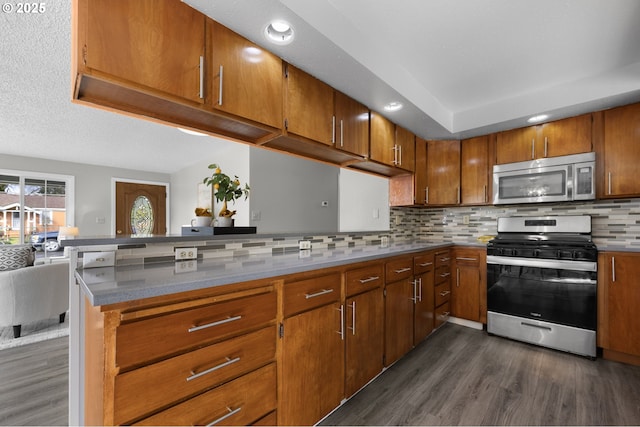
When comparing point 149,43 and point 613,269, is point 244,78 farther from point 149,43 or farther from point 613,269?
point 613,269

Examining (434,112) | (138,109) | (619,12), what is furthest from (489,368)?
(138,109)

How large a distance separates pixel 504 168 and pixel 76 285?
147 inches

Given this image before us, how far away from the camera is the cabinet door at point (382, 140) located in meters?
2.58

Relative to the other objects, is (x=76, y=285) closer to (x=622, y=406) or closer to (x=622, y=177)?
(x=622, y=406)

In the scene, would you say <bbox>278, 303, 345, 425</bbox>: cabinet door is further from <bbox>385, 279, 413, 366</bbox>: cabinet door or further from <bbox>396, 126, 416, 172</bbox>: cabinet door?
<bbox>396, 126, 416, 172</bbox>: cabinet door

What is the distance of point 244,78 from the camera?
5.17 feet

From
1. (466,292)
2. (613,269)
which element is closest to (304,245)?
(466,292)

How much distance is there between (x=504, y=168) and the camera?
3.05 m

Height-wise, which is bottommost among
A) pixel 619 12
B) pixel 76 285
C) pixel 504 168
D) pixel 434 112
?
pixel 76 285

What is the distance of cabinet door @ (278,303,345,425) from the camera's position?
1.33 metres

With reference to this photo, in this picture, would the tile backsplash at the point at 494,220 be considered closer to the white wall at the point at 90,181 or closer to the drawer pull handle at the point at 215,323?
the drawer pull handle at the point at 215,323

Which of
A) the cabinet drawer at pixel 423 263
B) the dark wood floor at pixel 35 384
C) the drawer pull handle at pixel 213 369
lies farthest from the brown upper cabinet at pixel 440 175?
the dark wood floor at pixel 35 384

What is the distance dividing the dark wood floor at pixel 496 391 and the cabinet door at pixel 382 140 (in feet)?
5.92

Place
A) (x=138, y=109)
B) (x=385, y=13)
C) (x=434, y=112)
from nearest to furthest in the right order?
(x=138, y=109) → (x=385, y=13) → (x=434, y=112)
